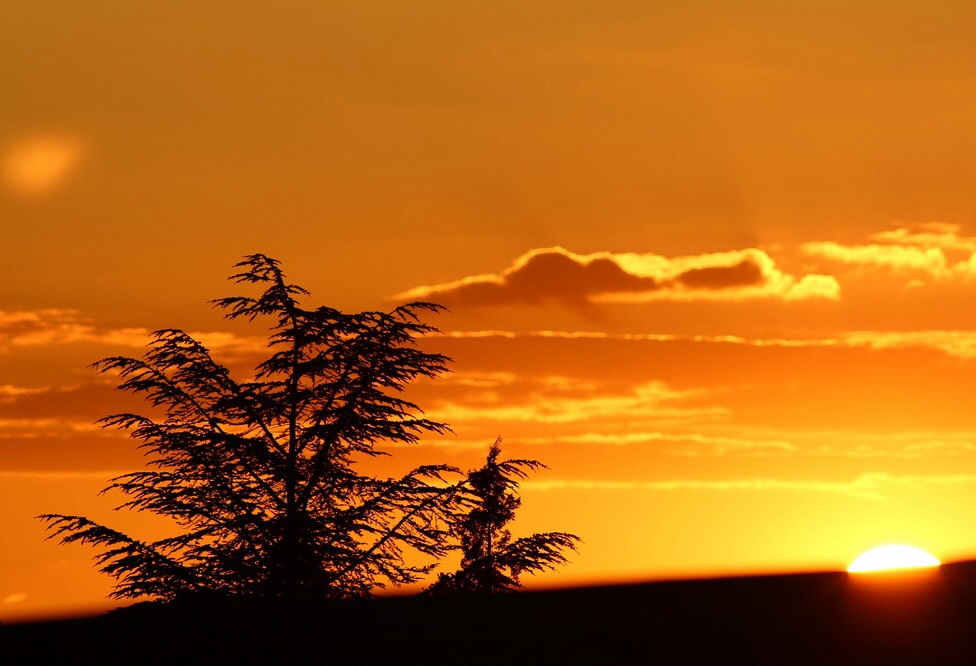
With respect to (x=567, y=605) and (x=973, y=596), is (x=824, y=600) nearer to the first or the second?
(x=973, y=596)

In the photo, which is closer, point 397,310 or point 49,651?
point 49,651

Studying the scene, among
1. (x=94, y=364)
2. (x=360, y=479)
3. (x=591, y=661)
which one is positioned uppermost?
(x=94, y=364)

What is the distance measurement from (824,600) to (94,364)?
21.4 meters

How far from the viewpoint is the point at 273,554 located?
35656 mm

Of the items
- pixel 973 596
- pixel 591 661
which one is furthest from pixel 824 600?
pixel 591 661

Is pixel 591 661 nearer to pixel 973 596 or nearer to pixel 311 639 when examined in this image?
pixel 973 596

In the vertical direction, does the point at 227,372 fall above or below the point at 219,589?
above

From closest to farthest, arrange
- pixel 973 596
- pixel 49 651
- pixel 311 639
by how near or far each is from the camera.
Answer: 1. pixel 973 596
2. pixel 49 651
3. pixel 311 639

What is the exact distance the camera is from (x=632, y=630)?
21.9 meters

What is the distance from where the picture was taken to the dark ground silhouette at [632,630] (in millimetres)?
20391

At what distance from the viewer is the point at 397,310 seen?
123 ft

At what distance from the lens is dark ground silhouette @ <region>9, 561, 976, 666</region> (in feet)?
66.9

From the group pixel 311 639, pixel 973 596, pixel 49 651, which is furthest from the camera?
pixel 311 639

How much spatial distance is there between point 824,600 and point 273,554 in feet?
57.6
